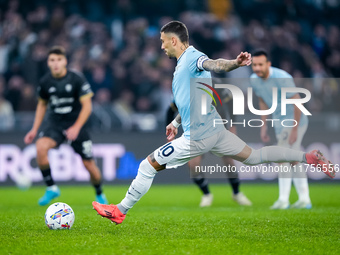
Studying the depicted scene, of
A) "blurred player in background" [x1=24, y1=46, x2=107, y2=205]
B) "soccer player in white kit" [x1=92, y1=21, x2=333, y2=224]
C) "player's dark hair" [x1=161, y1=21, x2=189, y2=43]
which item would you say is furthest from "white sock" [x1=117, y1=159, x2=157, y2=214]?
"blurred player in background" [x1=24, y1=46, x2=107, y2=205]

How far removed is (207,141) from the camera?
6.33 meters

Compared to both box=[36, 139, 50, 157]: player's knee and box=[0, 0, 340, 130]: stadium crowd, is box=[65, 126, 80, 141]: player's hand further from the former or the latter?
box=[0, 0, 340, 130]: stadium crowd

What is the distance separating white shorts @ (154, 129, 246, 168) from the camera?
6.22 metres

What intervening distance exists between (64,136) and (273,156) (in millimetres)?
4132

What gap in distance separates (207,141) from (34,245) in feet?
7.02

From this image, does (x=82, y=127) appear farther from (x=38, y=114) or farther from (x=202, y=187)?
(x=202, y=187)

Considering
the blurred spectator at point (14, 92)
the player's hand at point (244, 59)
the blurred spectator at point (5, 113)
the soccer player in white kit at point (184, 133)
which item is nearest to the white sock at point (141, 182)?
the soccer player in white kit at point (184, 133)

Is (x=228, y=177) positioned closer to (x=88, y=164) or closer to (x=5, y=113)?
(x=88, y=164)

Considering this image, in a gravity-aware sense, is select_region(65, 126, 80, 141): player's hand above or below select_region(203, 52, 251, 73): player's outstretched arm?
below

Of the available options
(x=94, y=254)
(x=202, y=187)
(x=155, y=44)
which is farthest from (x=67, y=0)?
(x=94, y=254)

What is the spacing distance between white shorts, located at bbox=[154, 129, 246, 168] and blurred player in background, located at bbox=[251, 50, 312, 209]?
9.64 ft

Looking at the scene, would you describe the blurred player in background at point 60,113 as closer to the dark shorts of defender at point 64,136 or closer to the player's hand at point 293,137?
the dark shorts of defender at point 64,136

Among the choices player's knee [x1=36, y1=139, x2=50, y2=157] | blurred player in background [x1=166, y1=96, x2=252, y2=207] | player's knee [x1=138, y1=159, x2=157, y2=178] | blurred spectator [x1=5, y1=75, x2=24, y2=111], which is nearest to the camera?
player's knee [x1=138, y1=159, x2=157, y2=178]

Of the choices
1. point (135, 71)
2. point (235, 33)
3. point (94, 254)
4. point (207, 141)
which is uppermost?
point (235, 33)
